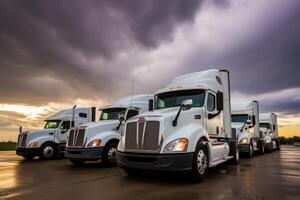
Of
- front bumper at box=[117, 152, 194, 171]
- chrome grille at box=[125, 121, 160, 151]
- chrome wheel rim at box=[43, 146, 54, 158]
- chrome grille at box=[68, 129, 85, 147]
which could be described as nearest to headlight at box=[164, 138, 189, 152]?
front bumper at box=[117, 152, 194, 171]

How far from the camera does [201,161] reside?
6.93 metres

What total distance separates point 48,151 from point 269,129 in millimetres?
16900

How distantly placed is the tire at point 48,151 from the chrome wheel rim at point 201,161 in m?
9.93

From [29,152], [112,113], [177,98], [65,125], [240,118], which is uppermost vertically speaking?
[240,118]

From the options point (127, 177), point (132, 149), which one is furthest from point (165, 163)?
point (127, 177)

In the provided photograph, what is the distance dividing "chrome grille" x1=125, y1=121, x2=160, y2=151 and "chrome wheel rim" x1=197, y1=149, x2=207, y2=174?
121 cm

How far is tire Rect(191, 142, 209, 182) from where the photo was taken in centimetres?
661

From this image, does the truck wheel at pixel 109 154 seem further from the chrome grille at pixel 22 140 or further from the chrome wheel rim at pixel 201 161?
the chrome grille at pixel 22 140

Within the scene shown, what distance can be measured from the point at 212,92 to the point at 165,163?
3270mm

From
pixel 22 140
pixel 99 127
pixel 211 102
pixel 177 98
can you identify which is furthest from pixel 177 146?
pixel 22 140

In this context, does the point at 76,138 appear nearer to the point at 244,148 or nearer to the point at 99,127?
the point at 99,127

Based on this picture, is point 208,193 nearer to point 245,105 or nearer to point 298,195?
point 298,195

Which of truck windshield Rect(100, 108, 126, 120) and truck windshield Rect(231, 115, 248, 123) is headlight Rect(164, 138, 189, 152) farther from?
truck windshield Rect(231, 115, 248, 123)

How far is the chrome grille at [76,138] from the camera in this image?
995 cm
